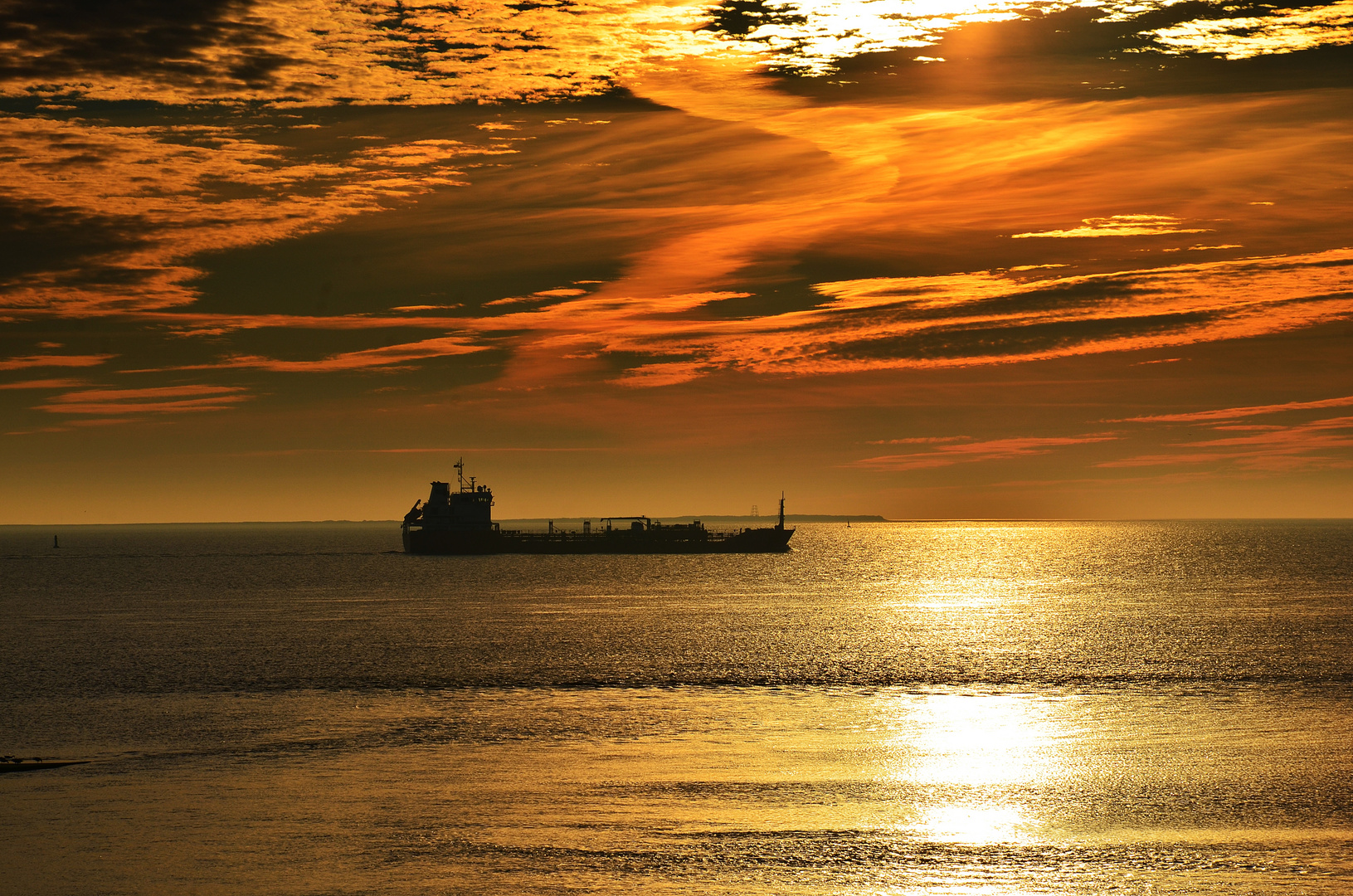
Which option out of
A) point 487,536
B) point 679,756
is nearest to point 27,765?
point 679,756

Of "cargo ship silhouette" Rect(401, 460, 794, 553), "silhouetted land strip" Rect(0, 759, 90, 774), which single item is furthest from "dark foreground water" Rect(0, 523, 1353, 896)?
"cargo ship silhouette" Rect(401, 460, 794, 553)

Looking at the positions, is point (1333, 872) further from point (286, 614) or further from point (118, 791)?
point (286, 614)

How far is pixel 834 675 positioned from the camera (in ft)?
186

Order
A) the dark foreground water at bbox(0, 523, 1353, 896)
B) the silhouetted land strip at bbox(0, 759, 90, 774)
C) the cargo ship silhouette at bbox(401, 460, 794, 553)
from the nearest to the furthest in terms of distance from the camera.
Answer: the dark foreground water at bbox(0, 523, 1353, 896) → the silhouetted land strip at bbox(0, 759, 90, 774) → the cargo ship silhouette at bbox(401, 460, 794, 553)

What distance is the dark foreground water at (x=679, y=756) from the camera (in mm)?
25219

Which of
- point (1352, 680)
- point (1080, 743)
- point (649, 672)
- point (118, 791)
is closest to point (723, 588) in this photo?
point (649, 672)

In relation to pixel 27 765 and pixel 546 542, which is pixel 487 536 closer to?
pixel 546 542

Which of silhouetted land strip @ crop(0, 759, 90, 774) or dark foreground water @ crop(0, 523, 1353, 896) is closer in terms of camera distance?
dark foreground water @ crop(0, 523, 1353, 896)

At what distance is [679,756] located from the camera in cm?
3647

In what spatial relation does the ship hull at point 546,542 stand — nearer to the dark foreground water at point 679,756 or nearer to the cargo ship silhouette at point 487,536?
the cargo ship silhouette at point 487,536

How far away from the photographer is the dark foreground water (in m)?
25.2

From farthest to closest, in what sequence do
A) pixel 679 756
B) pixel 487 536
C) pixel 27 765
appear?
pixel 487 536
pixel 679 756
pixel 27 765

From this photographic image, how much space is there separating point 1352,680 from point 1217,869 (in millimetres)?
36707

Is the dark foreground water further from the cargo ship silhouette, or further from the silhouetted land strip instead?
the cargo ship silhouette
